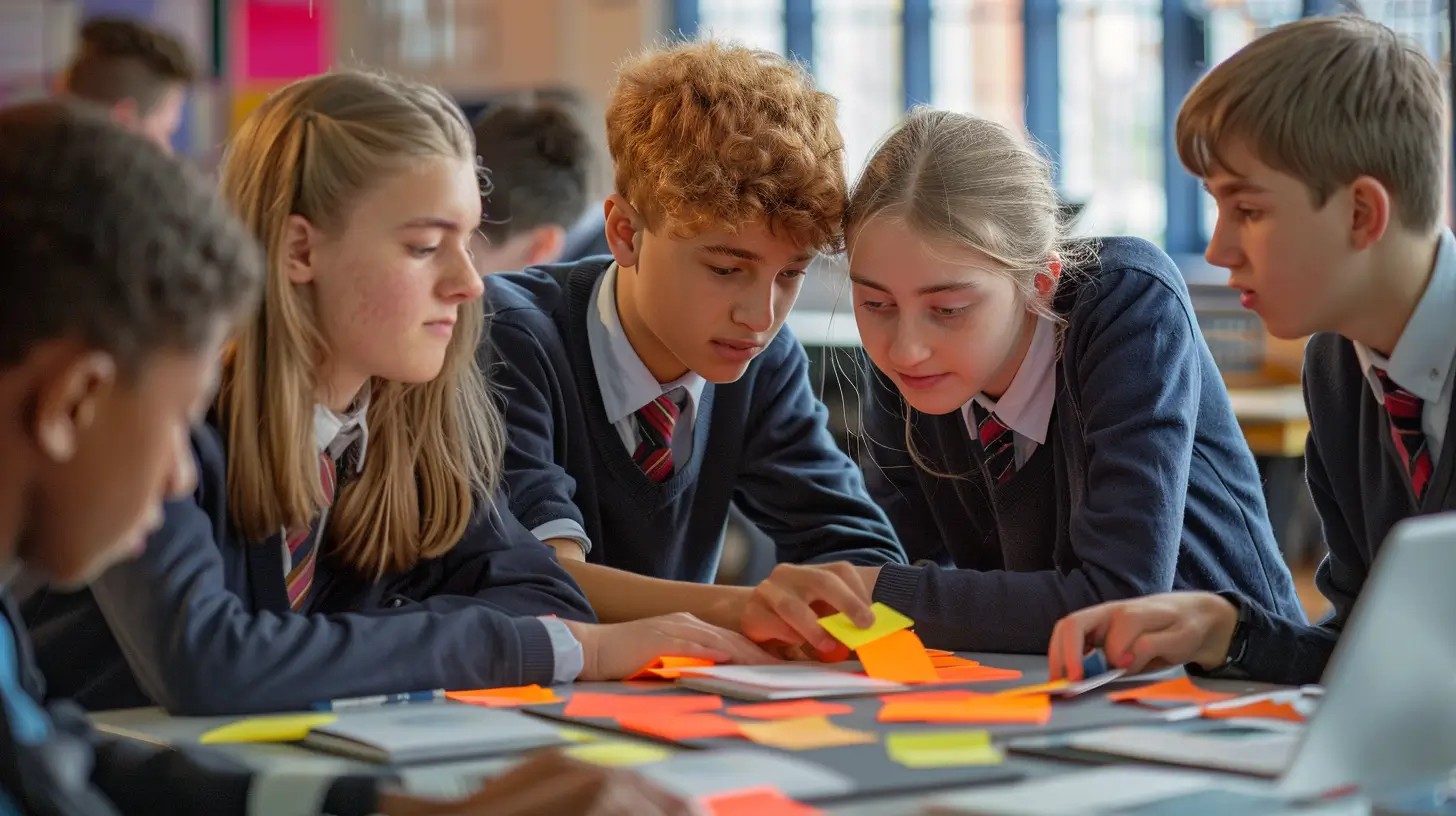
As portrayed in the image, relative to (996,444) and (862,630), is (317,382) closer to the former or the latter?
(862,630)

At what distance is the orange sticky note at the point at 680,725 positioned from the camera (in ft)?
3.83

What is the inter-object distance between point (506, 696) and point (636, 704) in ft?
0.43

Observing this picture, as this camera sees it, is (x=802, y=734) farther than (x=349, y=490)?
No

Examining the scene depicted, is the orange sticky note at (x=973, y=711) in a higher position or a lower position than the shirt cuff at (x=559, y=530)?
higher

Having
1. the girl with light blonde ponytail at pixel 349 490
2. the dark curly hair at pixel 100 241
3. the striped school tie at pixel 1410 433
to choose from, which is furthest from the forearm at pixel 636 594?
the dark curly hair at pixel 100 241

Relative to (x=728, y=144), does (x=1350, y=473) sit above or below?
below

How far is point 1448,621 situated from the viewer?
38.0 inches

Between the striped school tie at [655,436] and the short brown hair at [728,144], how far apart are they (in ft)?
0.83

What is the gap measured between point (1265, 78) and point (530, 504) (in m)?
0.96

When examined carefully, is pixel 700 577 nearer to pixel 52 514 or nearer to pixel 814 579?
pixel 814 579

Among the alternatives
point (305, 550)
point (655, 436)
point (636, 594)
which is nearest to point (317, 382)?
point (305, 550)

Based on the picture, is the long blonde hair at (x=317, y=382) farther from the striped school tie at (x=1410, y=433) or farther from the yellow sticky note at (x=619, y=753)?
the striped school tie at (x=1410, y=433)

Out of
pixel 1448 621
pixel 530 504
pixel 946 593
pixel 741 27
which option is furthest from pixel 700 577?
pixel 741 27

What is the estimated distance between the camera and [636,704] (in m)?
1.32
